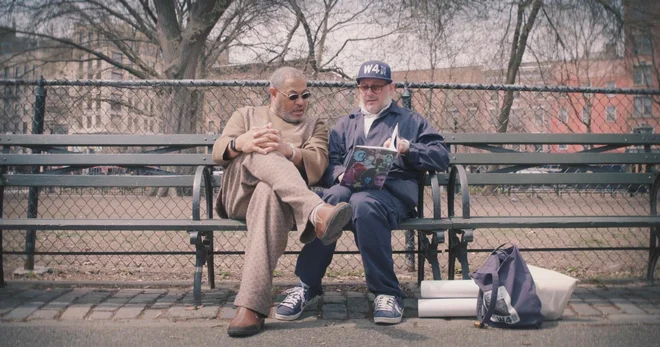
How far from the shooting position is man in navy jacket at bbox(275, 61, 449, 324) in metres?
3.02

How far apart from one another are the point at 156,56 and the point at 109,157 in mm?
17155

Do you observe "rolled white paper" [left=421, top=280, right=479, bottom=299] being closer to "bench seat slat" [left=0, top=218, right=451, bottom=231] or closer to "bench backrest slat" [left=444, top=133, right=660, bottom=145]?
"bench seat slat" [left=0, top=218, right=451, bottom=231]

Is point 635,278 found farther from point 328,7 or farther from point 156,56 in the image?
point 156,56

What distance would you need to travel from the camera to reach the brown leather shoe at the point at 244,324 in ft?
9.04

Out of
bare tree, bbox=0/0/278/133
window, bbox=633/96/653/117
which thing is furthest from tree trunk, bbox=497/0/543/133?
bare tree, bbox=0/0/278/133

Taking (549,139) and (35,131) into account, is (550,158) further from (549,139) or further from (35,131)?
(35,131)

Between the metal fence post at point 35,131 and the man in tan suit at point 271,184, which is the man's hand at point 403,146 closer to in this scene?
the man in tan suit at point 271,184

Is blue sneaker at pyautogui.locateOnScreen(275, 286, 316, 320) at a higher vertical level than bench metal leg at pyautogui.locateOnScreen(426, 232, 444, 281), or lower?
lower

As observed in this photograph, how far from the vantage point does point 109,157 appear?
3725 mm

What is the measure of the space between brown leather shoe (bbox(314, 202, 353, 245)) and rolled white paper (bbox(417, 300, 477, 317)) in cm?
73

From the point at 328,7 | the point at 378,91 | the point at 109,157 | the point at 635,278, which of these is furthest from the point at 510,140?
the point at 328,7

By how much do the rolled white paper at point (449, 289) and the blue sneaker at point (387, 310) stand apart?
0.20 meters

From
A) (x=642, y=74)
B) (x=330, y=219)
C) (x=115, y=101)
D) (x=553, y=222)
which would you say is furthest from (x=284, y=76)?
(x=642, y=74)

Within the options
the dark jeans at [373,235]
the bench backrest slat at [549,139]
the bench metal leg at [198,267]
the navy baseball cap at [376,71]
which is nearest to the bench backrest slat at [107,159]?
the bench metal leg at [198,267]
